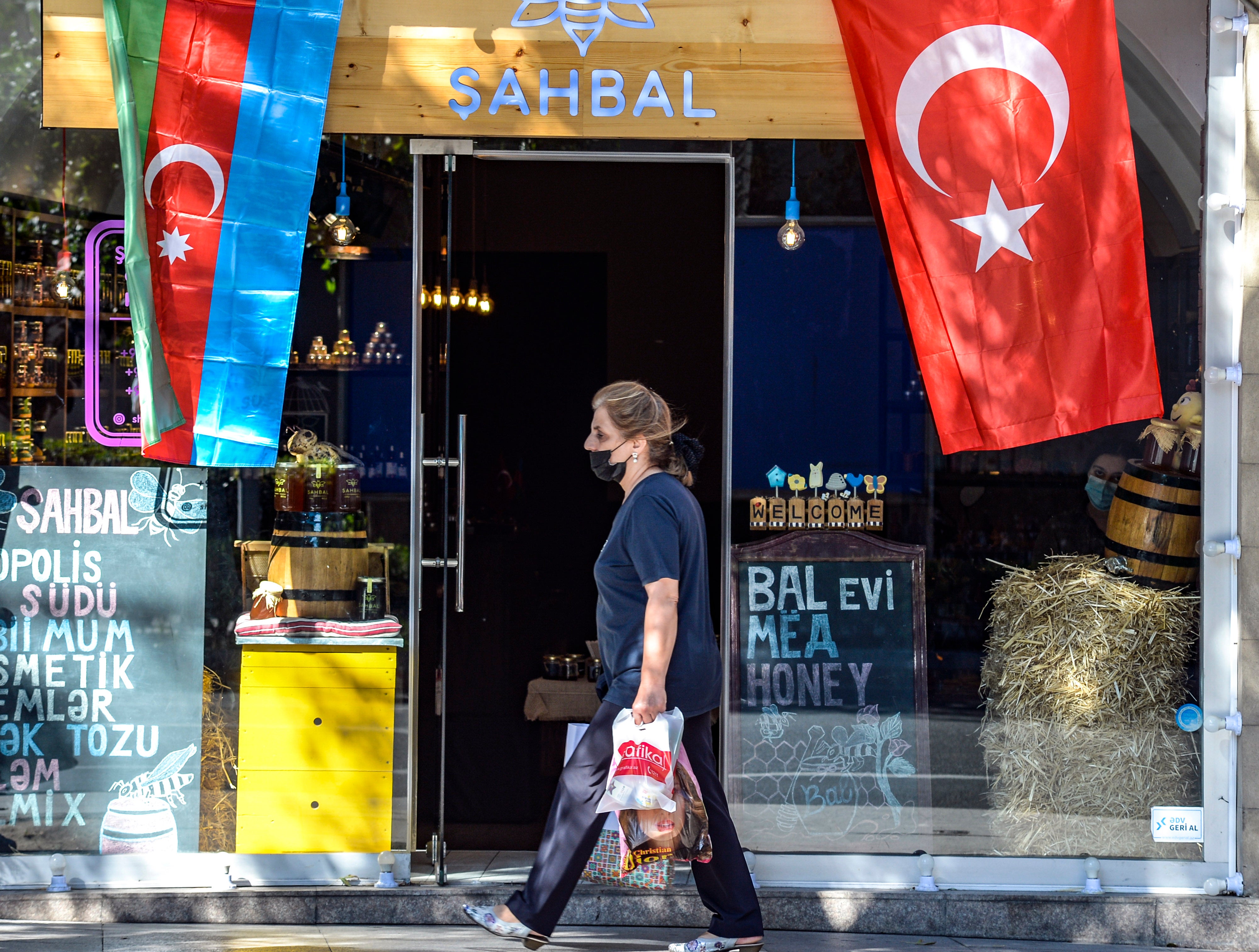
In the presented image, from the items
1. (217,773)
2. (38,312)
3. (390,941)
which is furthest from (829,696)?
(38,312)

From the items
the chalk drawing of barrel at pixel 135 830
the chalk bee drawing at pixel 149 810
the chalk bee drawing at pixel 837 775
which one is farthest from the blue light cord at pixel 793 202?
the chalk drawing of barrel at pixel 135 830

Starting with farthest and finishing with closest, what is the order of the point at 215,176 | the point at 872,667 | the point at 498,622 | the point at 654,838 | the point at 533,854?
the point at 498,622, the point at 533,854, the point at 872,667, the point at 215,176, the point at 654,838

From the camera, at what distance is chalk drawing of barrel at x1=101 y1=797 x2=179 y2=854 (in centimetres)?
493

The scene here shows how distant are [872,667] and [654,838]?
1.47 m

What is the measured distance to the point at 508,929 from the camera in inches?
159

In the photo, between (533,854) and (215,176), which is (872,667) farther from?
(215,176)

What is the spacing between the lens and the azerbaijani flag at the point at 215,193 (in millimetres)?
4719

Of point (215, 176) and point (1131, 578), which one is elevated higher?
point (215, 176)

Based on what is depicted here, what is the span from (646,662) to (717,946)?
1.05 meters

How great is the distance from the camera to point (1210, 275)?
4.93m

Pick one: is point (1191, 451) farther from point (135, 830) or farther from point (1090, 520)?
point (135, 830)

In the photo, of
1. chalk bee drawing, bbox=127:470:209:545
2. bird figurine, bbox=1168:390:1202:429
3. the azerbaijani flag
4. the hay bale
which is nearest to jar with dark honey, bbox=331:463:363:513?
the azerbaijani flag

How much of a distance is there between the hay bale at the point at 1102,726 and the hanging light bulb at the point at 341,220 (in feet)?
10.3

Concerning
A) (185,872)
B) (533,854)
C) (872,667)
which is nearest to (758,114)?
(872,667)
